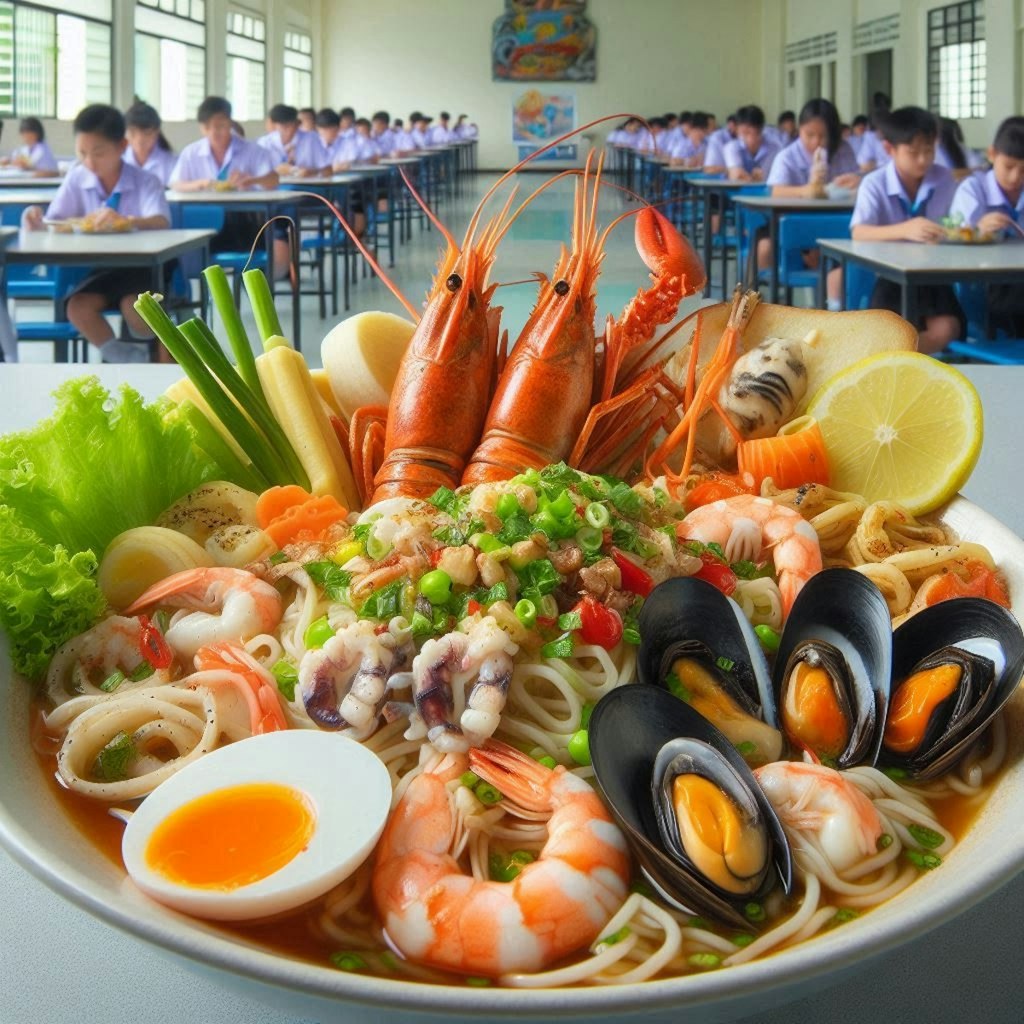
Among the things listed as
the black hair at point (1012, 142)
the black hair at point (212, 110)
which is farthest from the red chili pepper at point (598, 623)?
the black hair at point (212, 110)

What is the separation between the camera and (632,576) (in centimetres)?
107

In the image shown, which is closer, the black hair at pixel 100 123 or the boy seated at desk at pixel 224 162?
the black hair at pixel 100 123

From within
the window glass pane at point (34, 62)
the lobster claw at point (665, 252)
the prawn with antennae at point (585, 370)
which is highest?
the window glass pane at point (34, 62)

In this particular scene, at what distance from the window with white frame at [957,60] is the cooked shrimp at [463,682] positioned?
14461 millimetres

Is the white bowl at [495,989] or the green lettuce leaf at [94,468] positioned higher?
the green lettuce leaf at [94,468]

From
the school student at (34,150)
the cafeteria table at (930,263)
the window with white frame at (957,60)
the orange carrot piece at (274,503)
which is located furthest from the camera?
the window with white frame at (957,60)

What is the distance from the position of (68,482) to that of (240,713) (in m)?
0.38

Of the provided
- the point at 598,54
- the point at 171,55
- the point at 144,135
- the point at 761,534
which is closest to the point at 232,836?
the point at 761,534

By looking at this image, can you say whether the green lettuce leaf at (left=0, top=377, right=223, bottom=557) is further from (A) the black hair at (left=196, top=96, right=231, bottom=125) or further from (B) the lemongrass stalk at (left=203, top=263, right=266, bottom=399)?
(A) the black hair at (left=196, top=96, right=231, bottom=125)

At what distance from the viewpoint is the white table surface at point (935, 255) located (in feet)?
14.3

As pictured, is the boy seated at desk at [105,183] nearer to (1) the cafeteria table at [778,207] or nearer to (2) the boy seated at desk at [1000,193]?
(1) the cafeteria table at [778,207]

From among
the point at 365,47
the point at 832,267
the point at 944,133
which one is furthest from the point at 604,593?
Answer: the point at 365,47

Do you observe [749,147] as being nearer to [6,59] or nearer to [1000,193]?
[1000,193]

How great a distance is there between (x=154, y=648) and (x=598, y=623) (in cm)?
41
